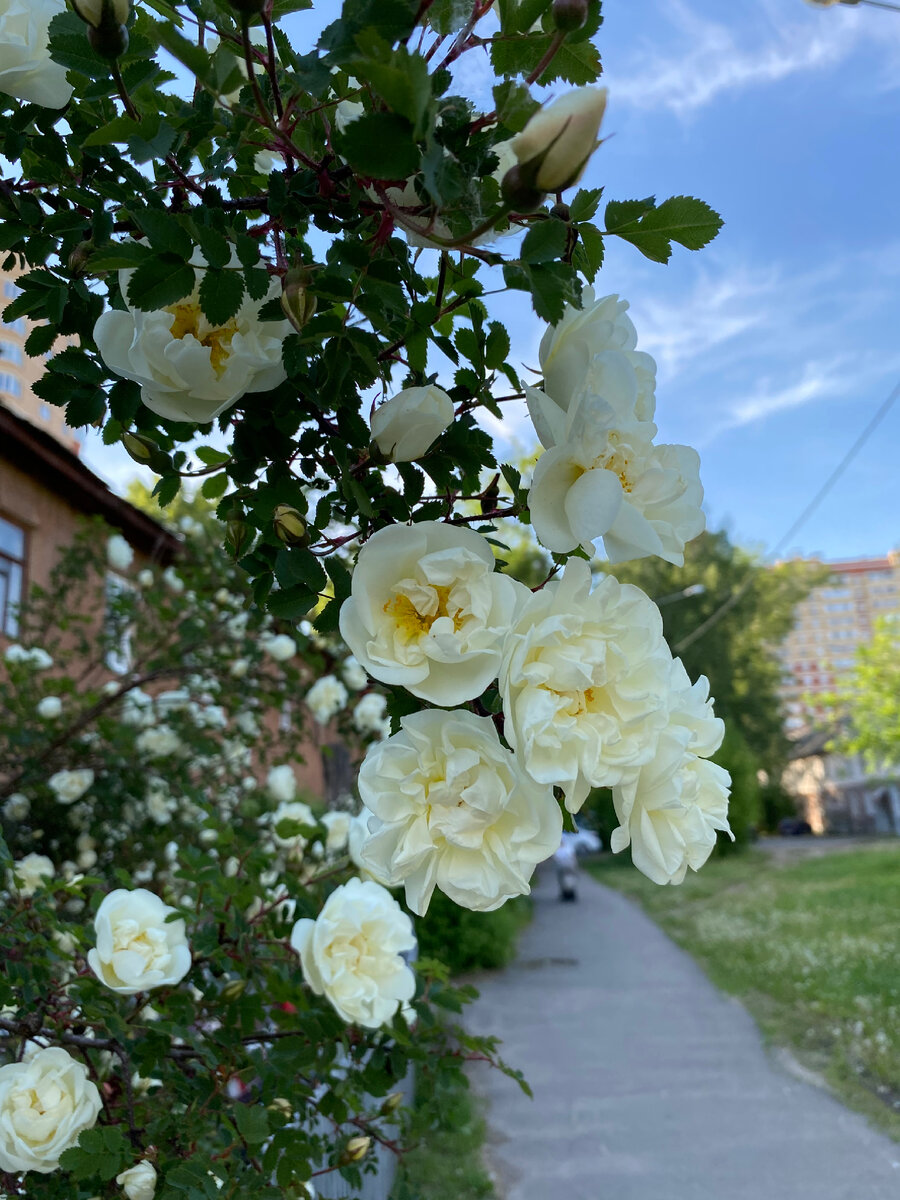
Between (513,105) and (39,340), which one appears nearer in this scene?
(513,105)

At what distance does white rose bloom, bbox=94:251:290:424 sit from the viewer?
33.0 inches

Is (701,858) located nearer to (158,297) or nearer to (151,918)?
(158,297)

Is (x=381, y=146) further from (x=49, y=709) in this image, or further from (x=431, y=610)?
(x=49, y=709)

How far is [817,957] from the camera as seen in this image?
887cm

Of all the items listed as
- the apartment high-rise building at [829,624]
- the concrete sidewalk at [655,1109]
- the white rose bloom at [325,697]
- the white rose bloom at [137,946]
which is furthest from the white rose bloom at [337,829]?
the apartment high-rise building at [829,624]

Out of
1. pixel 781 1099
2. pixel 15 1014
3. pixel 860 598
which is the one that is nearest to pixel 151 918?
pixel 15 1014

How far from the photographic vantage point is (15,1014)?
1.52 m

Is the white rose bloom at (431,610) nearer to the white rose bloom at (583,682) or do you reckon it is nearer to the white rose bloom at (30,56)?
the white rose bloom at (583,682)

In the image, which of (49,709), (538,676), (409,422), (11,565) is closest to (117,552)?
(49,709)

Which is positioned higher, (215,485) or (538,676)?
(215,485)

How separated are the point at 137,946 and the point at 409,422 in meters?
1.08

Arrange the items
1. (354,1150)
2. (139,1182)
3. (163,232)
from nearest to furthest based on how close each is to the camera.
Answer: 1. (163,232)
2. (139,1182)
3. (354,1150)

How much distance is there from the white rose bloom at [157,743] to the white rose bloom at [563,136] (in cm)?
435

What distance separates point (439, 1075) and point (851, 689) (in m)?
24.4
